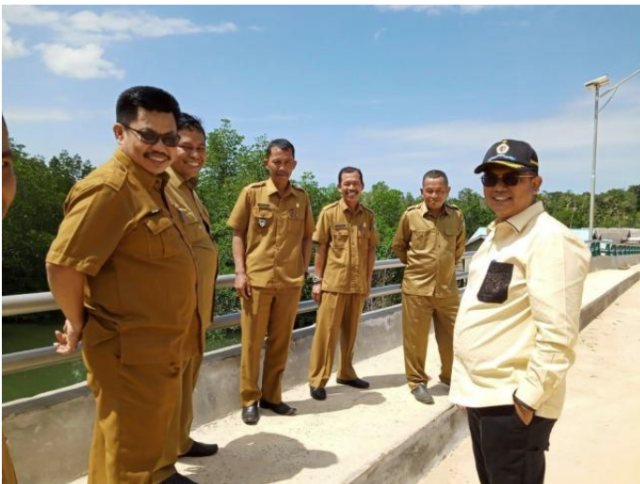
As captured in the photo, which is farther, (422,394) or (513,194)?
(422,394)

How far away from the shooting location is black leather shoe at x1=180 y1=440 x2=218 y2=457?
3051 millimetres

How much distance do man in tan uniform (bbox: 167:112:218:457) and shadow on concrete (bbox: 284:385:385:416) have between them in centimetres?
89

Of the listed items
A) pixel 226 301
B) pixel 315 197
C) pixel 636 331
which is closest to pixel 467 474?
pixel 636 331

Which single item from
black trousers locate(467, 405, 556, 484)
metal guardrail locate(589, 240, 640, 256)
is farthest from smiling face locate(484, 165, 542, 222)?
metal guardrail locate(589, 240, 640, 256)

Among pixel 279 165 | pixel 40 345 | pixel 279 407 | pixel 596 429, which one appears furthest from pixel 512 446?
pixel 40 345

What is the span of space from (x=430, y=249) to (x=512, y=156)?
7.34 ft

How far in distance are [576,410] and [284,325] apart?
315 centimetres

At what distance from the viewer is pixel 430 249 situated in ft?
14.2

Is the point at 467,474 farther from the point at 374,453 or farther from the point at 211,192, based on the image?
the point at 211,192

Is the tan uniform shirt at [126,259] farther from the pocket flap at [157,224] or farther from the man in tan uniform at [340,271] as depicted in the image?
the man in tan uniform at [340,271]

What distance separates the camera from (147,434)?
2.01 meters

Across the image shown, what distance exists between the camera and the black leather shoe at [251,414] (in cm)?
357

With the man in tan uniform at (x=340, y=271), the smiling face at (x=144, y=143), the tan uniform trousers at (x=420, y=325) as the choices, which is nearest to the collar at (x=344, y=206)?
the man in tan uniform at (x=340, y=271)

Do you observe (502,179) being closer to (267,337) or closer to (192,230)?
(192,230)
